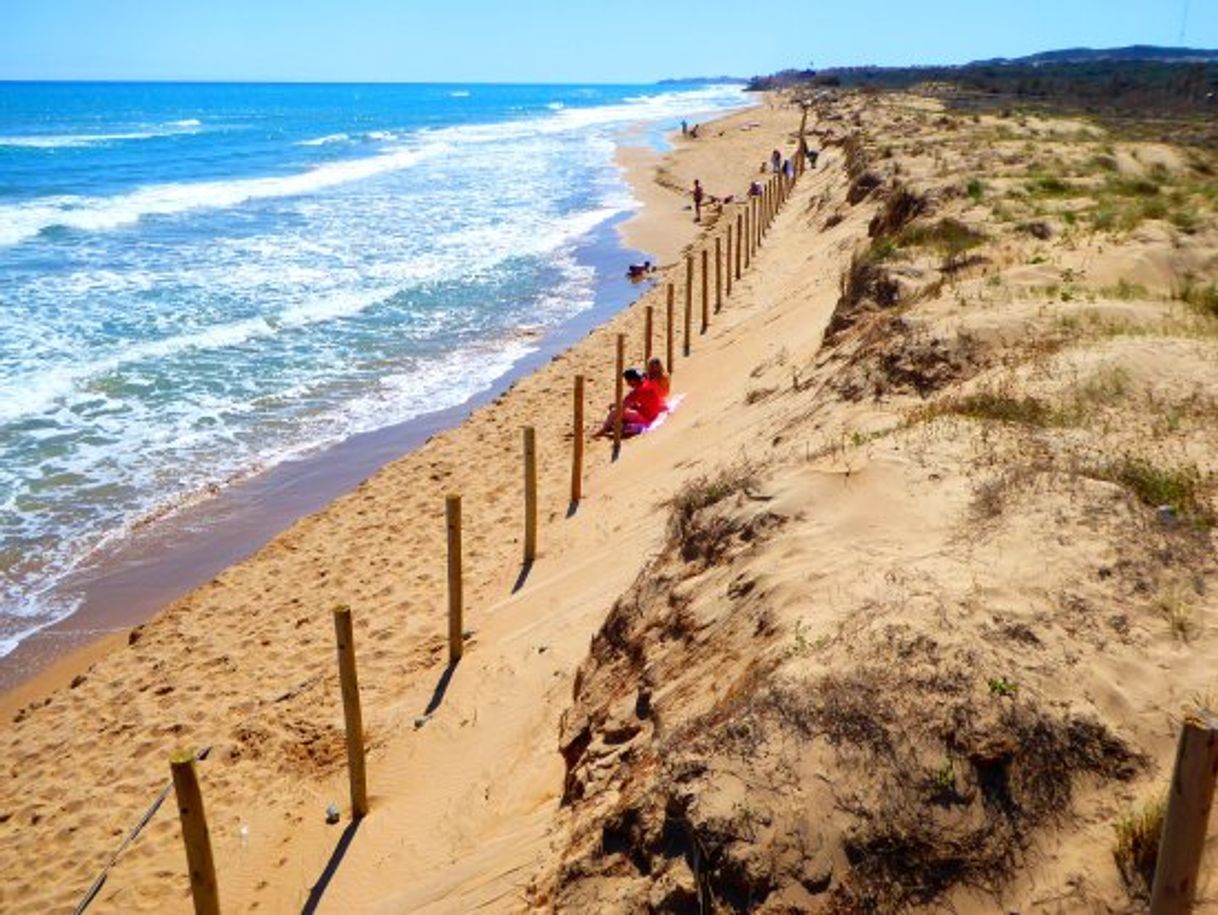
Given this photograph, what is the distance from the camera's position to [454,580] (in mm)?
7633

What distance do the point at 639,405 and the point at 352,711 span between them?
308 inches

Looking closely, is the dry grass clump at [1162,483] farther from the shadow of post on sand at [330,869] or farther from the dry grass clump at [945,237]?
the dry grass clump at [945,237]

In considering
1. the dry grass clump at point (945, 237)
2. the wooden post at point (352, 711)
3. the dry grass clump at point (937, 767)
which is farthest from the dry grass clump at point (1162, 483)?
the dry grass clump at point (945, 237)

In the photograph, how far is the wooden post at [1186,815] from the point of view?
2650 mm

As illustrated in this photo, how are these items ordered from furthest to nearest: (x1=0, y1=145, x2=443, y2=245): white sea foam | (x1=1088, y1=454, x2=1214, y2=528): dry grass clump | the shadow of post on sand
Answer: (x1=0, y1=145, x2=443, y2=245): white sea foam, the shadow of post on sand, (x1=1088, y1=454, x2=1214, y2=528): dry grass clump

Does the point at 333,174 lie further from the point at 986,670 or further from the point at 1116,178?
the point at 986,670

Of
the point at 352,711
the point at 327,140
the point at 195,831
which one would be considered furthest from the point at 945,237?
the point at 327,140

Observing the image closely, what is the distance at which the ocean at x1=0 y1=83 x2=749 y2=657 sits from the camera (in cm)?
1238

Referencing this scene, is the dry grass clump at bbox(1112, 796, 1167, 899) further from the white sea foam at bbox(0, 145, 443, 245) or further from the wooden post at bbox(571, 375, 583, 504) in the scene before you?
the white sea foam at bbox(0, 145, 443, 245)

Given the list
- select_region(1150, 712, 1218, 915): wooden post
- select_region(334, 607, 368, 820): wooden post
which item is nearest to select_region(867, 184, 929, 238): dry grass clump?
select_region(334, 607, 368, 820): wooden post

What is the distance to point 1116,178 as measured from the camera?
654 inches

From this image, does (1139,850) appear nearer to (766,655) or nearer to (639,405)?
(766,655)

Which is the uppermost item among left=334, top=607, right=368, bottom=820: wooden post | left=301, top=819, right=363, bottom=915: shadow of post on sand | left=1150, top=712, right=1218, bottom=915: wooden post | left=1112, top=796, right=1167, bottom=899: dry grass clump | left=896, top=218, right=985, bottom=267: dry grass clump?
left=896, top=218, right=985, bottom=267: dry grass clump

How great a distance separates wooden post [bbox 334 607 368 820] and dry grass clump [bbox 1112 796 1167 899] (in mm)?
4227
